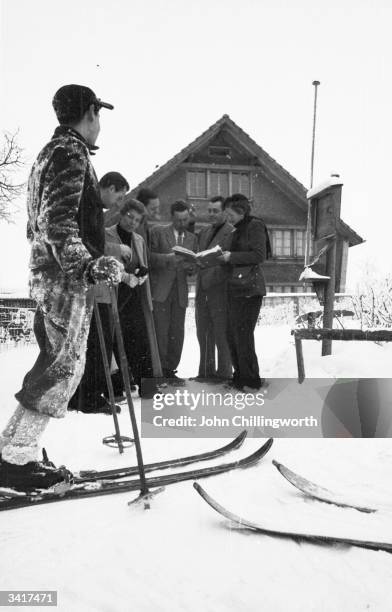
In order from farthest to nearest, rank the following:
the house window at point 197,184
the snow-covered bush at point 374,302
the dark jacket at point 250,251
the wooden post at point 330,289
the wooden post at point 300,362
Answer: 1. the house window at point 197,184
2. the snow-covered bush at point 374,302
3. the wooden post at point 330,289
4. the dark jacket at point 250,251
5. the wooden post at point 300,362

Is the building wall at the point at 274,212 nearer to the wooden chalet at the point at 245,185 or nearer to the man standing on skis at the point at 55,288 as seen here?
the wooden chalet at the point at 245,185

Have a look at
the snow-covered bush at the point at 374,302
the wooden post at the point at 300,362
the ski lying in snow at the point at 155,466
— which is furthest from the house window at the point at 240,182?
the ski lying in snow at the point at 155,466

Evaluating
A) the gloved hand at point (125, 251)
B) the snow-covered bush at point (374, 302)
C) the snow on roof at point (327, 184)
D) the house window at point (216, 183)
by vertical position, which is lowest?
the snow-covered bush at point (374, 302)

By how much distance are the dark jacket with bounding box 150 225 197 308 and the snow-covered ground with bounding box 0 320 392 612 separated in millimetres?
2478

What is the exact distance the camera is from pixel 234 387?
482 cm

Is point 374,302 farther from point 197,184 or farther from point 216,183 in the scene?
point 216,183

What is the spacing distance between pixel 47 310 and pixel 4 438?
0.61 meters

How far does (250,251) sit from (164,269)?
0.95 metres

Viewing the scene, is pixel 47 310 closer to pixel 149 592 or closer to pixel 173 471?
pixel 173 471

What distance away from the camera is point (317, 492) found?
91.1 inches

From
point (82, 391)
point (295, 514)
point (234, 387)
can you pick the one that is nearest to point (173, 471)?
point (295, 514)

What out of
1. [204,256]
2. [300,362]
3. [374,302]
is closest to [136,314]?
[204,256]

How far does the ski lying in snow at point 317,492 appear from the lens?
2.18 meters

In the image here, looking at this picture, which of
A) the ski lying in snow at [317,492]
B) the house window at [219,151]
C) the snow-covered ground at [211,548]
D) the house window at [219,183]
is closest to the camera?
the snow-covered ground at [211,548]
